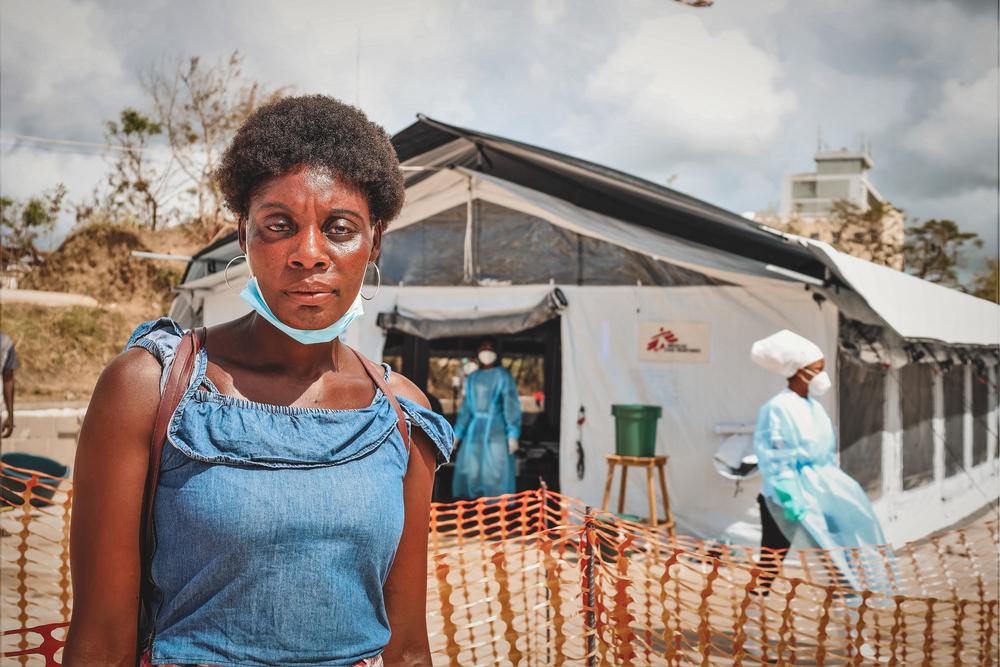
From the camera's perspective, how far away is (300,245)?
141cm

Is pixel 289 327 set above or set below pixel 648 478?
above

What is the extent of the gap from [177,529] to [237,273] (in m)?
7.20

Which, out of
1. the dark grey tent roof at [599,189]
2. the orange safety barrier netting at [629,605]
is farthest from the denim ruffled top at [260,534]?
the dark grey tent roof at [599,189]

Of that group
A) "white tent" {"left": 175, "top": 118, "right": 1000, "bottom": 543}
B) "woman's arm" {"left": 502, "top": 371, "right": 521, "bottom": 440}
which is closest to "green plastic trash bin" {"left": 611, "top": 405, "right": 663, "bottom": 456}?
"white tent" {"left": 175, "top": 118, "right": 1000, "bottom": 543}

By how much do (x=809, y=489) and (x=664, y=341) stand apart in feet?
9.58

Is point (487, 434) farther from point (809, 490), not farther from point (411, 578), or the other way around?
point (411, 578)

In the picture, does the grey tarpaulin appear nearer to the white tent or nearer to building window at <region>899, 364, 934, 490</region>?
the white tent

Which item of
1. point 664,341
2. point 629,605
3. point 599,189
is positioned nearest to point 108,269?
point 599,189

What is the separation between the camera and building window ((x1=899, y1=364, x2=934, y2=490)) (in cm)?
831

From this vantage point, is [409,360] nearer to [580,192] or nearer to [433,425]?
[580,192]

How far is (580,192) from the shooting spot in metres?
7.49

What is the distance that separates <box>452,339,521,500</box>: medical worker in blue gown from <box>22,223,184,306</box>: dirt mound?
2055 centimetres

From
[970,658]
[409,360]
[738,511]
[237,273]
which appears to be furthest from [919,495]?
[237,273]

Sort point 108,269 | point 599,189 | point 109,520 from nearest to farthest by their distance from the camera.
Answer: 1. point 109,520
2. point 599,189
3. point 108,269
